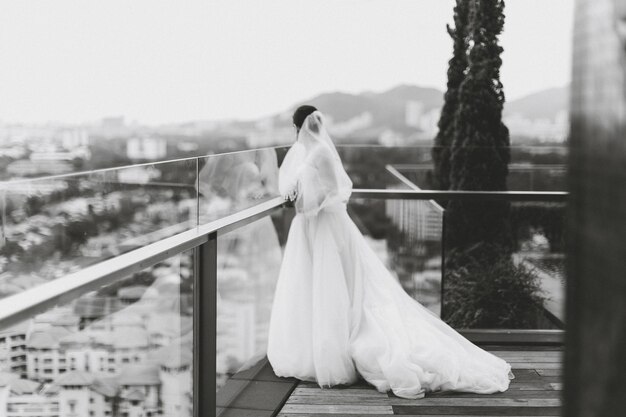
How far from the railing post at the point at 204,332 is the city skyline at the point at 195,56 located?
16.1 ft

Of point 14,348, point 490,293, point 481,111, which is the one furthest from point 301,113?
point 14,348

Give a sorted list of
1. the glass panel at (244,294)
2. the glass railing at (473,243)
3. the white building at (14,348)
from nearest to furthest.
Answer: the white building at (14,348), the glass panel at (244,294), the glass railing at (473,243)

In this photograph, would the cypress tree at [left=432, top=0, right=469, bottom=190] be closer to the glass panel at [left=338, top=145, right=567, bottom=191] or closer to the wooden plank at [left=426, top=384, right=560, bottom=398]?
the glass panel at [left=338, top=145, right=567, bottom=191]

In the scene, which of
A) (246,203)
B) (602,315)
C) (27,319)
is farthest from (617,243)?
(246,203)

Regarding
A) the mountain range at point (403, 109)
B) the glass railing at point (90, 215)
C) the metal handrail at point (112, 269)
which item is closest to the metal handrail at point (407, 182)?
the mountain range at point (403, 109)

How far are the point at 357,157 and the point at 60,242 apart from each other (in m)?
3.46

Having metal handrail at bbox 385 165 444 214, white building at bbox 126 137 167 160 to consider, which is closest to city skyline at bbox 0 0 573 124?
white building at bbox 126 137 167 160

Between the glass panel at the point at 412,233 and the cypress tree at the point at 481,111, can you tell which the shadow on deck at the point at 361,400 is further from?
the cypress tree at the point at 481,111

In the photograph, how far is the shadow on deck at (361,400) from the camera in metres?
3.53

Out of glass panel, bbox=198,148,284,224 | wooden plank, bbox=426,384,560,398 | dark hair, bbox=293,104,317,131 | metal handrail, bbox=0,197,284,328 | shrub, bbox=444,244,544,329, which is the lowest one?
wooden plank, bbox=426,384,560,398

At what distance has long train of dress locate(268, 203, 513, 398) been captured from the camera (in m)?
3.85

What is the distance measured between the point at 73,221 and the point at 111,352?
37cm

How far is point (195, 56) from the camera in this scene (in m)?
15.6

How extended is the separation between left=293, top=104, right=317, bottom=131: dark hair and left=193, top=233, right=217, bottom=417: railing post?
129cm
